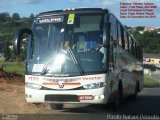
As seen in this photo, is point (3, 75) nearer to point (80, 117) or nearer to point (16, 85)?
point (16, 85)

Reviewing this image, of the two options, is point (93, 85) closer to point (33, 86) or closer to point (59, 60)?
point (59, 60)

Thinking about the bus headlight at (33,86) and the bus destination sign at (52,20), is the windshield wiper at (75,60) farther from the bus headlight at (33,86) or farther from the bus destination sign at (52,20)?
the bus headlight at (33,86)

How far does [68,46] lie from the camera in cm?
1376

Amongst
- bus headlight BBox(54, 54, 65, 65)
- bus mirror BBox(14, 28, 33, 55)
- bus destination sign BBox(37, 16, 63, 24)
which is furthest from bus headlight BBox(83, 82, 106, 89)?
bus destination sign BBox(37, 16, 63, 24)

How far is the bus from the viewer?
44.0ft

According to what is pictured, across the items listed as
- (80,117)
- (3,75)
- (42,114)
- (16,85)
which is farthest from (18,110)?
(3,75)

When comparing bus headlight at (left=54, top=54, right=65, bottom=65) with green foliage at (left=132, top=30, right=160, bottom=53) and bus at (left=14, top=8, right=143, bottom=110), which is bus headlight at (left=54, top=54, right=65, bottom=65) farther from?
green foliage at (left=132, top=30, right=160, bottom=53)

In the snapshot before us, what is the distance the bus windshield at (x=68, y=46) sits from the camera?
44.5ft

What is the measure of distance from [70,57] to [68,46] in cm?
35

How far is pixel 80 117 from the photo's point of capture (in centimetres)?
1363

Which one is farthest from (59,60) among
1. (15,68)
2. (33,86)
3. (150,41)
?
(150,41)

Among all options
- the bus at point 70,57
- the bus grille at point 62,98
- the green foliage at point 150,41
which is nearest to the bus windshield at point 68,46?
the bus at point 70,57

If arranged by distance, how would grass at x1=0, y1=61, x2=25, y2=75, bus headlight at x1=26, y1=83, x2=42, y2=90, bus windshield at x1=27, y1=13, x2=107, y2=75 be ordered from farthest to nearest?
grass at x1=0, y1=61, x2=25, y2=75 → bus headlight at x1=26, y1=83, x2=42, y2=90 → bus windshield at x1=27, y1=13, x2=107, y2=75

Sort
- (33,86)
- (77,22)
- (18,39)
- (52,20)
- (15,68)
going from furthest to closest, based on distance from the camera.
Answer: (15,68) < (52,20) < (77,22) < (33,86) < (18,39)
